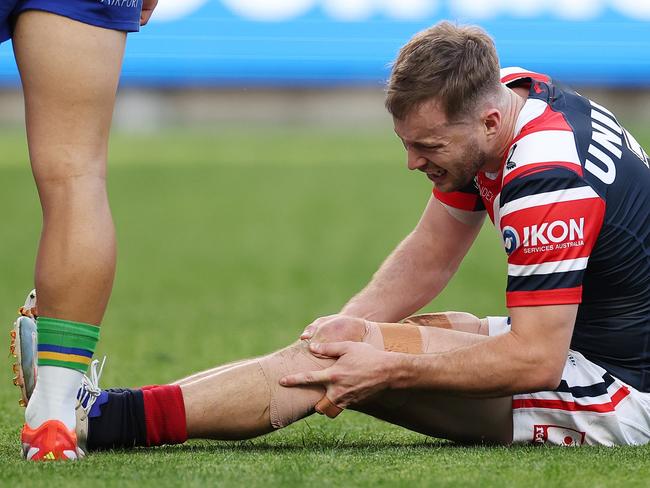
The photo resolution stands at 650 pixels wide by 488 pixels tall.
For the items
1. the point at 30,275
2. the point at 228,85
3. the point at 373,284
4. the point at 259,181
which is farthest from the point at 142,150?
the point at 373,284

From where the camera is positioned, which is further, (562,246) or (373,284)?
(373,284)

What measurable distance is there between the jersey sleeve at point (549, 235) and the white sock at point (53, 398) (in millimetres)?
1064

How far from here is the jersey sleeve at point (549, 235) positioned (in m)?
2.75

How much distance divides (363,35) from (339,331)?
14649 mm

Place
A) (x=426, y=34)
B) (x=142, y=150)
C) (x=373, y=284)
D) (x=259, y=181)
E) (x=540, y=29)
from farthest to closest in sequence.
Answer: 1. (x=540, y=29)
2. (x=142, y=150)
3. (x=259, y=181)
4. (x=373, y=284)
5. (x=426, y=34)

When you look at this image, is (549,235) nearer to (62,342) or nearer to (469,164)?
(469,164)

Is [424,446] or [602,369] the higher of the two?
[602,369]

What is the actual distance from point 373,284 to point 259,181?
9120 millimetres

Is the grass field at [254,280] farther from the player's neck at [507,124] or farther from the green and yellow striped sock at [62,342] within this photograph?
the player's neck at [507,124]

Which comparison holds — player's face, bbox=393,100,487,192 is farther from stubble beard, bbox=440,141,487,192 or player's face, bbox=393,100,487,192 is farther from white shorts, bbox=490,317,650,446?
white shorts, bbox=490,317,650,446

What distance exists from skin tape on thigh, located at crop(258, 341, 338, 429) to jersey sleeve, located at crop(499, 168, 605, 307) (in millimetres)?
553

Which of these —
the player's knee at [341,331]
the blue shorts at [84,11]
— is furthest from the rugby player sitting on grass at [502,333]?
the blue shorts at [84,11]

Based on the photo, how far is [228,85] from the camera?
19.1 meters

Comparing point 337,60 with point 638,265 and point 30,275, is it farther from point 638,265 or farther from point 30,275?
point 638,265
